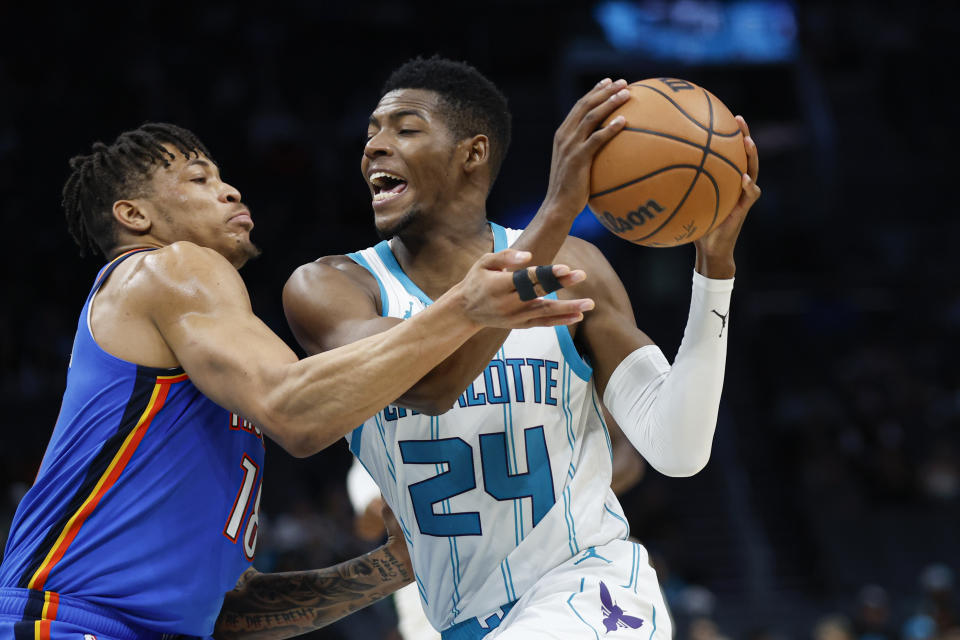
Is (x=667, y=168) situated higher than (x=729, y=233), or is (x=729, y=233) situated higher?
(x=667, y=168)

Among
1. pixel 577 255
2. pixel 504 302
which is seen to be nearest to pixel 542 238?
pixel 504 302

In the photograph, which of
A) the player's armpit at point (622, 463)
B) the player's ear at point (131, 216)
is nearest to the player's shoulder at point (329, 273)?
the player's ear at point (131, 216)

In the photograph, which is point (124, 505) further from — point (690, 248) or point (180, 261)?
point (690, 248)

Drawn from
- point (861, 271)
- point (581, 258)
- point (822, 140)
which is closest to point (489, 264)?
point (581, 258)

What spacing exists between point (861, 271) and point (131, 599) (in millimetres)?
16762

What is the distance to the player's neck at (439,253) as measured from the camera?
366cm

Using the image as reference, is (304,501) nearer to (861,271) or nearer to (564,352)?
(564,352)

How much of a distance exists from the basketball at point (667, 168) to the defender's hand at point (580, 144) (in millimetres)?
33

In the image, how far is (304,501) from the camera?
33.6 feet

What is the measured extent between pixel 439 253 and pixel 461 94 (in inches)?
22.5

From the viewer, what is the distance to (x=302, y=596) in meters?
3.84

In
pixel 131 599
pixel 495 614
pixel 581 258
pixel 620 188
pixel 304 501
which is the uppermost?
pixel 620 188

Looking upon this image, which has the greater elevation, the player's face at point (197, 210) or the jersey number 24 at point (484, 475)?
the player's face at point (197, 210)

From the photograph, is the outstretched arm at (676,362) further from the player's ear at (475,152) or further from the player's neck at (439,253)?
the player's ear at (475,152)
